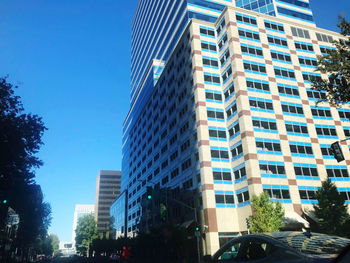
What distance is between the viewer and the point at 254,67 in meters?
49.7

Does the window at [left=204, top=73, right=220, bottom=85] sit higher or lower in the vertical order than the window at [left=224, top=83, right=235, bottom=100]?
higher

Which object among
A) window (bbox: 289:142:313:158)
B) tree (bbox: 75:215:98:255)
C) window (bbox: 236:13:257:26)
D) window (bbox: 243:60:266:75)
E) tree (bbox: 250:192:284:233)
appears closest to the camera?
tree (bbox: 250:192:284:233)

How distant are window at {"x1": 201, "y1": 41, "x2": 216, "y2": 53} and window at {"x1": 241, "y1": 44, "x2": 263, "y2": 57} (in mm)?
6309

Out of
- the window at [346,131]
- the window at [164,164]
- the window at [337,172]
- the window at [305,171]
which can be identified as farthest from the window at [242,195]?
the window at [346,131]

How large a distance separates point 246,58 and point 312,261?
49568 mm

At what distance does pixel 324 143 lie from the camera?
1845 inches

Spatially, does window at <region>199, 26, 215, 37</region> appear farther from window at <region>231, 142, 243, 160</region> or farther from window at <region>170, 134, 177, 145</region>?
window at <region>231, 142, 243, 160</region>

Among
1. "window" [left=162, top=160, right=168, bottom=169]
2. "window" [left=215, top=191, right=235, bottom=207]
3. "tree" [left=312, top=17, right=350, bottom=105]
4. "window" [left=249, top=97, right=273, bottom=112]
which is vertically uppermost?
"window" [left=249, top=97, right=273, bottom=112]

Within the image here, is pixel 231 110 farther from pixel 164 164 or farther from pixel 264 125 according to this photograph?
pixel 164 164

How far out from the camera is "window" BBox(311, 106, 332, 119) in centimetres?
4903

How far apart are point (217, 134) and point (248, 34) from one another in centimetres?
2072

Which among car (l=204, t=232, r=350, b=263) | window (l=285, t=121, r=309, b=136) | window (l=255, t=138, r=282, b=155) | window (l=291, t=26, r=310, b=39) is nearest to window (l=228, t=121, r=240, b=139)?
window (l=255, t=138, r=282, b=155)

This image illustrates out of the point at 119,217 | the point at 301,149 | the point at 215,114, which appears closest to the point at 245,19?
the point at 215,114

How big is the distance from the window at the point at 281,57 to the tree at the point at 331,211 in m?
25.5
